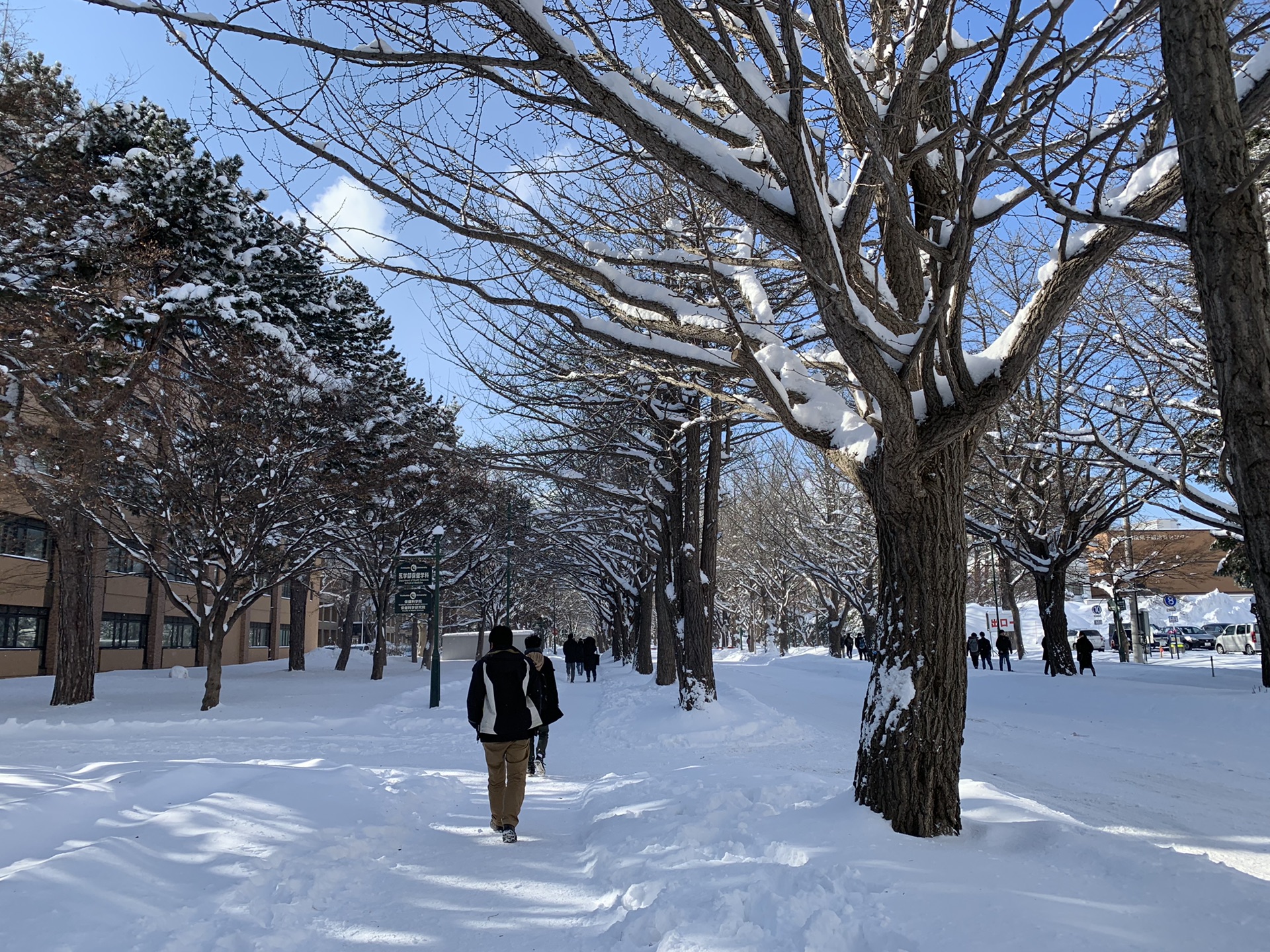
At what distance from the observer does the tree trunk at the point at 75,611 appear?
58.5 feet

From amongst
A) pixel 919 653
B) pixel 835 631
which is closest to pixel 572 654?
pixel 835 631

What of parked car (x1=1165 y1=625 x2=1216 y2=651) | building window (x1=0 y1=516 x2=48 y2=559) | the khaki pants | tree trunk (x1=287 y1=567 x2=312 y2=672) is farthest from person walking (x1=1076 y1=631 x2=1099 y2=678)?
building window (x1=0 y1=516 x2=48 y2=559)

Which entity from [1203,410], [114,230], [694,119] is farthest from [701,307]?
[1203,410]

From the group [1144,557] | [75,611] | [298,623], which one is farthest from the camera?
[1144,557]

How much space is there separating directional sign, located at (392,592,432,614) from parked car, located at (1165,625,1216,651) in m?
37.9

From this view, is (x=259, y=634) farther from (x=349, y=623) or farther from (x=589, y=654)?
(x=589, y=654)

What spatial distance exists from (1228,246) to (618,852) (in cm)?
488

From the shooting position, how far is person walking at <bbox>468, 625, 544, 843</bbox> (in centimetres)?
650

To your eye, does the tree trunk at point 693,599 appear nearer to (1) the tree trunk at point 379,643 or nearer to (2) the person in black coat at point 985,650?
(1) the tree trunk at point 379,643

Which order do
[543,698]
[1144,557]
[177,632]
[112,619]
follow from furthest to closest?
[177,632] < [1144,557] < [112,619] < [543,698]

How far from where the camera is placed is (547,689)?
826cm

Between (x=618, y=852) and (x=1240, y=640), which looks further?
(x=1240, y=640)

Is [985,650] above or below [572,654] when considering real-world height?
above

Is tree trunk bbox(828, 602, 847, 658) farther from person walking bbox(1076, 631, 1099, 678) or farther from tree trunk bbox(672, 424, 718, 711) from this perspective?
tree trunk bbox(672, 424, 718, 711)
